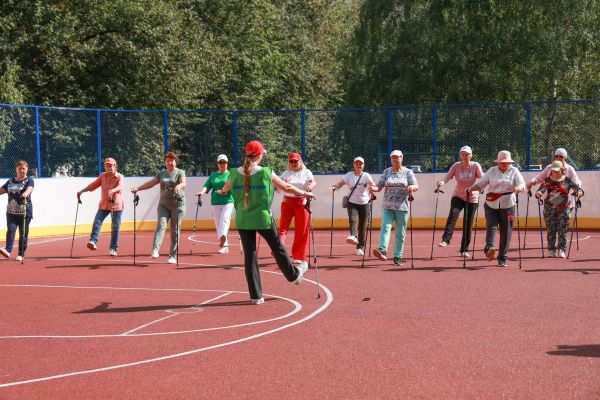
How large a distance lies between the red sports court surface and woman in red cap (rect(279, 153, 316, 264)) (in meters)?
0.53

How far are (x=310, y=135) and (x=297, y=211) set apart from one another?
1289 centimetres

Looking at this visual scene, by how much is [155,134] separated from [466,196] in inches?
493

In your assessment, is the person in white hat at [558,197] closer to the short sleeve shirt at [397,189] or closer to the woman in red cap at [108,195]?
the short sleeve shirt at [397,189]

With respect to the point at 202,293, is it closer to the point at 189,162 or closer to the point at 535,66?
the point at 189,162

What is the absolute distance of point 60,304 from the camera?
467 inches

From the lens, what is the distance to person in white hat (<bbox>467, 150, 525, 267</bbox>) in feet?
49.8

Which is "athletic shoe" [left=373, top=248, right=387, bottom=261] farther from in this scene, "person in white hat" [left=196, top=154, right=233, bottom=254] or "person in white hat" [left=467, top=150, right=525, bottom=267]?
"person in white hat" [left=196, top=154, right=233, bottom=254]

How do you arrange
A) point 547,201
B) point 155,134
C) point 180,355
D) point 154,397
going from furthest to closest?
point 155,134 → point 547,201 → point 180,355 → point 154,397

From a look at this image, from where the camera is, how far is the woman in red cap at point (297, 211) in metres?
13.6

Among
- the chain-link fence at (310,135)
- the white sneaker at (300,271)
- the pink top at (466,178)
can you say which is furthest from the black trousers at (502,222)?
the chain-link fence at (310,135)

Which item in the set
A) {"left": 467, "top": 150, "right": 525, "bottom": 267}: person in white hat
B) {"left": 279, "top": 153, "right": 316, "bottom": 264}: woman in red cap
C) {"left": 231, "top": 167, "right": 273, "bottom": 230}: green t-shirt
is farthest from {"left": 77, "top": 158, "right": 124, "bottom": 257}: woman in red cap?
{"left": 467, "top": 150, "right": 525, "bottom": 267}: person in white hat

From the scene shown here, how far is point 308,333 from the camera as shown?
9.36m

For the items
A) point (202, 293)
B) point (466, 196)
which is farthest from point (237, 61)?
point (202, 293)

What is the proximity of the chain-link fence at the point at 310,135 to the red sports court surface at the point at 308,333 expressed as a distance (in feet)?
29.7
